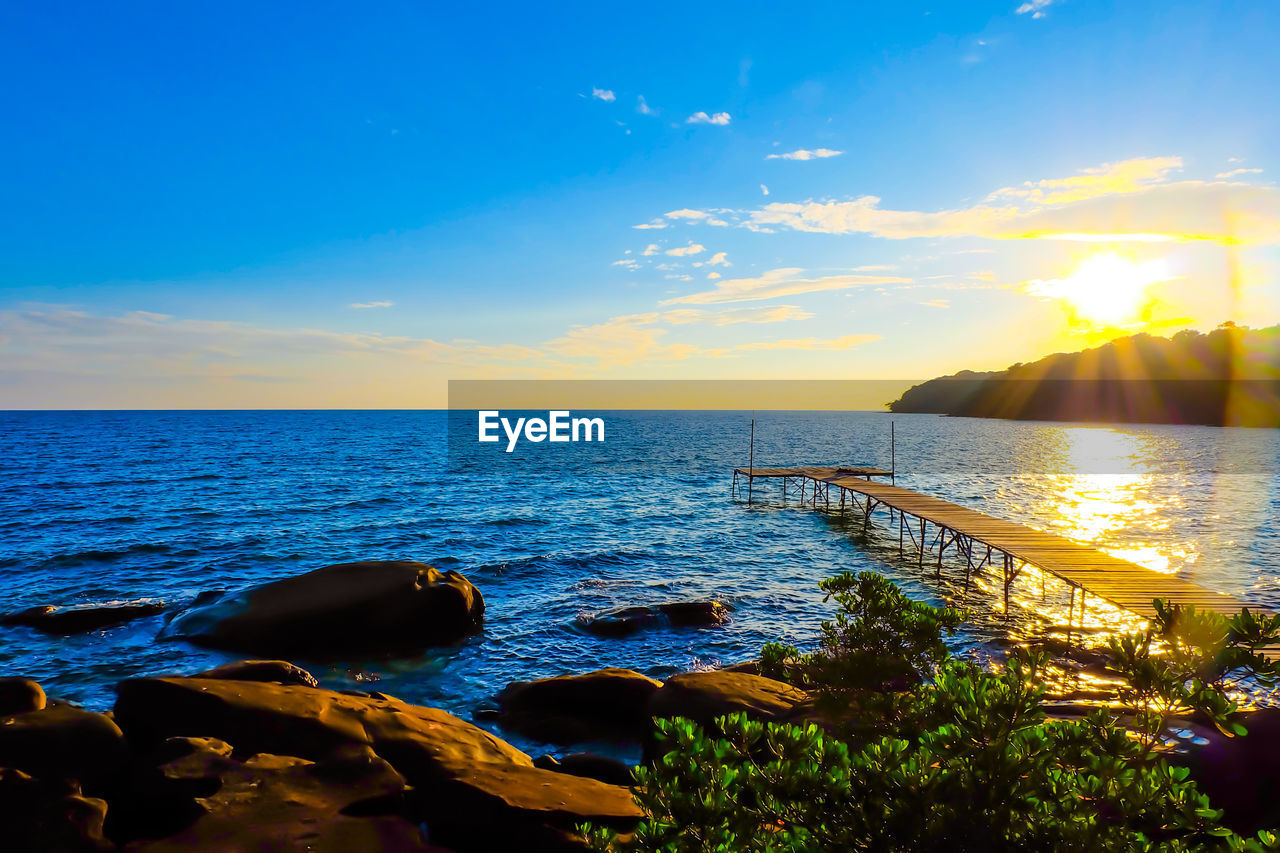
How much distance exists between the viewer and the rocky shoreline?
25.9 feet

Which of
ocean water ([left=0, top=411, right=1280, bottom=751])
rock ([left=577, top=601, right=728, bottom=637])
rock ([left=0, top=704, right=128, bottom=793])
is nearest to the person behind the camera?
rock ([left=0, top=704, right=128, bottom=793])

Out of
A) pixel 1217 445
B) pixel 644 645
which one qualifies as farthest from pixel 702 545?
pixel 1217 445

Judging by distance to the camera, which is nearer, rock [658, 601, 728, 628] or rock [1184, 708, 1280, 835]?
rock [1184, 708, 1280, 835]

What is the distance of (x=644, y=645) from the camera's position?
1930cm

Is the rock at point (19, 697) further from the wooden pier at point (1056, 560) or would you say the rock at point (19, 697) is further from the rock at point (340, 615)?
the wooden pier at point (1056, 560)

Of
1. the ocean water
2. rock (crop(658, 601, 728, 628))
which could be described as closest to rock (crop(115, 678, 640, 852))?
the ocean water

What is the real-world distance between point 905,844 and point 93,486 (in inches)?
2501

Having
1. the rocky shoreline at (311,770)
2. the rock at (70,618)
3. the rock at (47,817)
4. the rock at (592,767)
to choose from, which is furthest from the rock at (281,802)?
the rock at (70,618)

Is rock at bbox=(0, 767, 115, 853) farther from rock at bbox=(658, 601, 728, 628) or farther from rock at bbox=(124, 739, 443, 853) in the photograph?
rock at bbox=(658, 601, 728, 628)

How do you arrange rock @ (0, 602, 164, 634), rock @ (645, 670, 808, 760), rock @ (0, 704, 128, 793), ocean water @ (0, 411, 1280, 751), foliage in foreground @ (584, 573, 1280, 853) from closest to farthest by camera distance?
foliage in foreground @ (584, 573, 1280, 853), rock @ (0, 704, 128, 793), rock @ (645, 670, 808, 760), ocean water @ (0, 411, 1280, 751), rock @ (0, 602, 164, 634)

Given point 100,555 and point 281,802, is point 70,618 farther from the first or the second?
point 281,802

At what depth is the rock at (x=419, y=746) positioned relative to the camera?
8.30 metres

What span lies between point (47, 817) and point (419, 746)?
14.2 feet

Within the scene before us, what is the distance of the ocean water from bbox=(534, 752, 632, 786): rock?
1872mm
